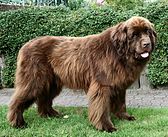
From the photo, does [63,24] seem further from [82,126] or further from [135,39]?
[135,39]

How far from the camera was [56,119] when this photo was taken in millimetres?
7109

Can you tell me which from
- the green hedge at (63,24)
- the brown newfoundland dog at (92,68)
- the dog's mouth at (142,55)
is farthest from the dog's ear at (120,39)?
the green hedge at (63,24)

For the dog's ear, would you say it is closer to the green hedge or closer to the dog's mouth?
the dog's mouth

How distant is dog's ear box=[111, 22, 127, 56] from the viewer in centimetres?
615

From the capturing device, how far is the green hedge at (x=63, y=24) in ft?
32.2

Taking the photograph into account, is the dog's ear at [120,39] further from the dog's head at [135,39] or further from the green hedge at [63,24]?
the green hedge at [63,24]

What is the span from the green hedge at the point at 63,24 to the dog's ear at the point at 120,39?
3.69 metres

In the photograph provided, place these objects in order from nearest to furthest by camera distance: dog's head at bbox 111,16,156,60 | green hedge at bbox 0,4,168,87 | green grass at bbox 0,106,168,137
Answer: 1. dog's head at bbox 111,16,156,60
2. green grass at bbox 0,106,168,137
3. green hedge at bbox 0,4,168,87

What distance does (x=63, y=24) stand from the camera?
1027cm

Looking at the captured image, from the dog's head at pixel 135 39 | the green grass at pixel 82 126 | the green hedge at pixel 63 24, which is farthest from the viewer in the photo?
the green hedge at pixel 63 24

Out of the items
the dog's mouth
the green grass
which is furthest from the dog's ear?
the green grass

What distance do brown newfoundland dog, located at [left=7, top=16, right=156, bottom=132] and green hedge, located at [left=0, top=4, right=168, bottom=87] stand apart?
316 centimetres

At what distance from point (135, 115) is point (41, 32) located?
4114mm

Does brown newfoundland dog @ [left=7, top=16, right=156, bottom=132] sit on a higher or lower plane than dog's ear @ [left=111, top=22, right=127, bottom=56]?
lower
